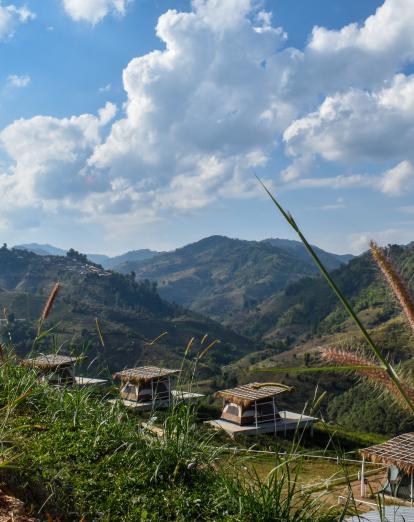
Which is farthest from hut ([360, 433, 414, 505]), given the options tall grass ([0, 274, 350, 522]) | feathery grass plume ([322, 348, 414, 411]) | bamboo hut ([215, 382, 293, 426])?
feathery grass plume ([322, 348, 414, 411])

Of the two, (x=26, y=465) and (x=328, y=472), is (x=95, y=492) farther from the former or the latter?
(x=328, y=472)

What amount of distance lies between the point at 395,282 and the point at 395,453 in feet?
60.3

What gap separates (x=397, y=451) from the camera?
17.8 m

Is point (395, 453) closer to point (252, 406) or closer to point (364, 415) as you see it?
point (252, 406)

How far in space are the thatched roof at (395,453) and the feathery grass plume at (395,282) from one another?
16.9 meters

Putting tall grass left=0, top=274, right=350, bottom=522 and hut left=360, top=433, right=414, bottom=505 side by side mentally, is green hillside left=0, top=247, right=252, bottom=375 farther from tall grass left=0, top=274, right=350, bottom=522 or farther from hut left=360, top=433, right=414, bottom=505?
tall grass left=0, top=274, right=350, bottom=522

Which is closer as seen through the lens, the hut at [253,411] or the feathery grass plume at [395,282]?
the feathery grass plume at [395,282]

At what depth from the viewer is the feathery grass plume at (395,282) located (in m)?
1.39

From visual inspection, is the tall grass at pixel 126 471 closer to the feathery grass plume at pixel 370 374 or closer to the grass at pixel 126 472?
the grass at pixel 126 472

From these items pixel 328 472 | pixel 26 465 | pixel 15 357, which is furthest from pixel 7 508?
pixel 328 472

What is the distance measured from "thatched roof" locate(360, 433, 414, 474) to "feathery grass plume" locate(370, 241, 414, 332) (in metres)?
16.9

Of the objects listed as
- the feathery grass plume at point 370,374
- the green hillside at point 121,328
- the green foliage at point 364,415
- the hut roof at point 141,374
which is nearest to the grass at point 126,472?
the hut roof at point 141,374

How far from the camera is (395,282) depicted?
144cm

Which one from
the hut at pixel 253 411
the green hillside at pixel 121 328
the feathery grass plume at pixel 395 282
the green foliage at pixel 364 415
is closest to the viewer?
the feathery grass plume at pixel 395 282
